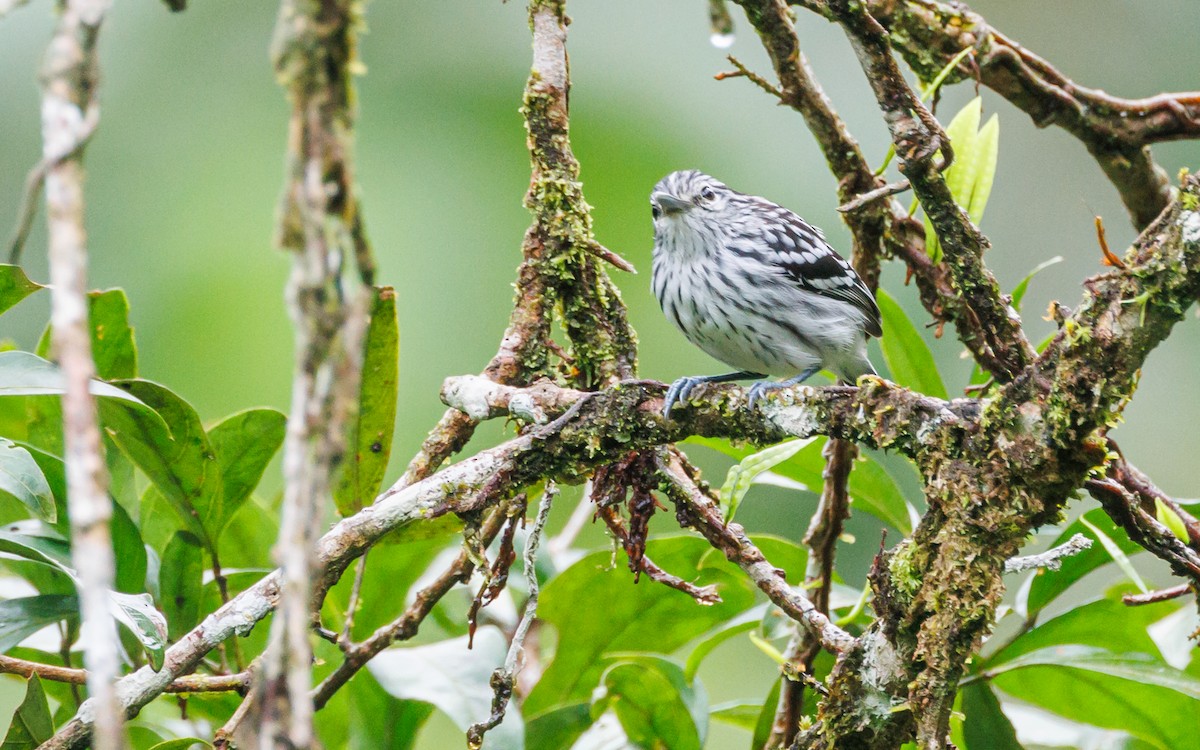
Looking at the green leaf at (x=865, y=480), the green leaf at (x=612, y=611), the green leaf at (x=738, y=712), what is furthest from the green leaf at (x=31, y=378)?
the green leaf at (x=738, y=712)

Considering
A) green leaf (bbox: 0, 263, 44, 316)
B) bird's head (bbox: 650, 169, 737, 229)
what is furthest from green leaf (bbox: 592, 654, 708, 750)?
bird's head (bbox: 650, 169, 737, 229)

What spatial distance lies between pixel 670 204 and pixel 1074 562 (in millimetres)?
1916

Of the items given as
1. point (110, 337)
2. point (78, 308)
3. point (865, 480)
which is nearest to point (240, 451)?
point (110, 337)

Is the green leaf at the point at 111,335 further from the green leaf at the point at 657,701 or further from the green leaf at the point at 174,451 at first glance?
the green leaf at the point at 657,701

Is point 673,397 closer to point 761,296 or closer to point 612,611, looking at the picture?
point 612,611

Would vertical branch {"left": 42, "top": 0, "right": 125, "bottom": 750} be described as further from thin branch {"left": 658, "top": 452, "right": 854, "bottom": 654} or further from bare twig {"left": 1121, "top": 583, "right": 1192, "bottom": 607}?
bare twig {"left": 1121, "top": 583, "right": 1192, "bottom": 607}

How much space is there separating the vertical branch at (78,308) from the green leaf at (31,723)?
142 cm

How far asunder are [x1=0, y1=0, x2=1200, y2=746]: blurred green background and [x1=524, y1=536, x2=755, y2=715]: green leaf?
12.0ft

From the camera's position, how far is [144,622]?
1.89m

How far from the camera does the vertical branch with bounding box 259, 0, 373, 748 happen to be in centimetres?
84

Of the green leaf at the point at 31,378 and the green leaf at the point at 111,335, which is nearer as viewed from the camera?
the green leaf at the point at 31,378

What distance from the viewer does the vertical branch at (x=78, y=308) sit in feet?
2.56

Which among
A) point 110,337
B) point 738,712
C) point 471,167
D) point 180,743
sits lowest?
point 180,743

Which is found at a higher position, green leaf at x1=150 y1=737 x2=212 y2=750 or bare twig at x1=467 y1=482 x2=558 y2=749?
bare twig at x1=467 y1=482 x2=558 y2=749
